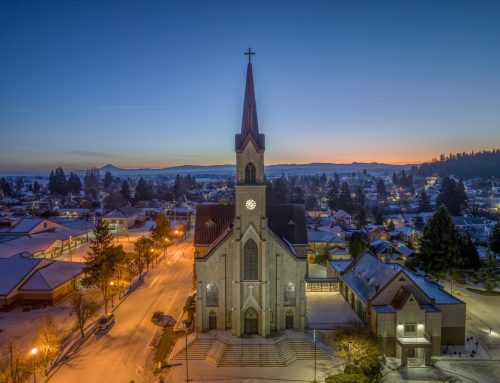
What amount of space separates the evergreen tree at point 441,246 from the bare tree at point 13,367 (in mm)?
43730

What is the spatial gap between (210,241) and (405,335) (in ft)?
65.1

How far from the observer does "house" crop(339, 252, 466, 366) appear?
2681cm

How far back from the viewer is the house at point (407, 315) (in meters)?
26.8

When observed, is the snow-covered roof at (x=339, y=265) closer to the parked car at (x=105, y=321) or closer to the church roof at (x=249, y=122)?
the church roof at (x=249, y=122)

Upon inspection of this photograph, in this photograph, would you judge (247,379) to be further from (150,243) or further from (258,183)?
(150,243)

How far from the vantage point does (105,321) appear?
31891 mm

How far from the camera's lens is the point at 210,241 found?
36.7 meters

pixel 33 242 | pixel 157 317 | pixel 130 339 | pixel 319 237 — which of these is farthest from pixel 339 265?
pixel 33 242

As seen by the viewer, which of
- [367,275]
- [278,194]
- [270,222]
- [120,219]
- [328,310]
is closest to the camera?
[328,310]

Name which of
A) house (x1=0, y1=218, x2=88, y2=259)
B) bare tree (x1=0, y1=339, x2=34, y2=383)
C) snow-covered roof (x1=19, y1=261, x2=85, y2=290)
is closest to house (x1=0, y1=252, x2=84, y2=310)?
snow-covered roof (x1=19, y1=261, x2=85, y2=290)

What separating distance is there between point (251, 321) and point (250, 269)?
451cm

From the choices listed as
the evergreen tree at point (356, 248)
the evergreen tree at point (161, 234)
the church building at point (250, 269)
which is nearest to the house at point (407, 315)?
the church building at point (250, 269)

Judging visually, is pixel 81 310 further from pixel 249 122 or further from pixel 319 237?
pixel 319 237

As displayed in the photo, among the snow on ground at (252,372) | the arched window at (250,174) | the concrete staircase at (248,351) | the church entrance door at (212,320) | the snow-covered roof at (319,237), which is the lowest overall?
the snow on ground at (252,372)
